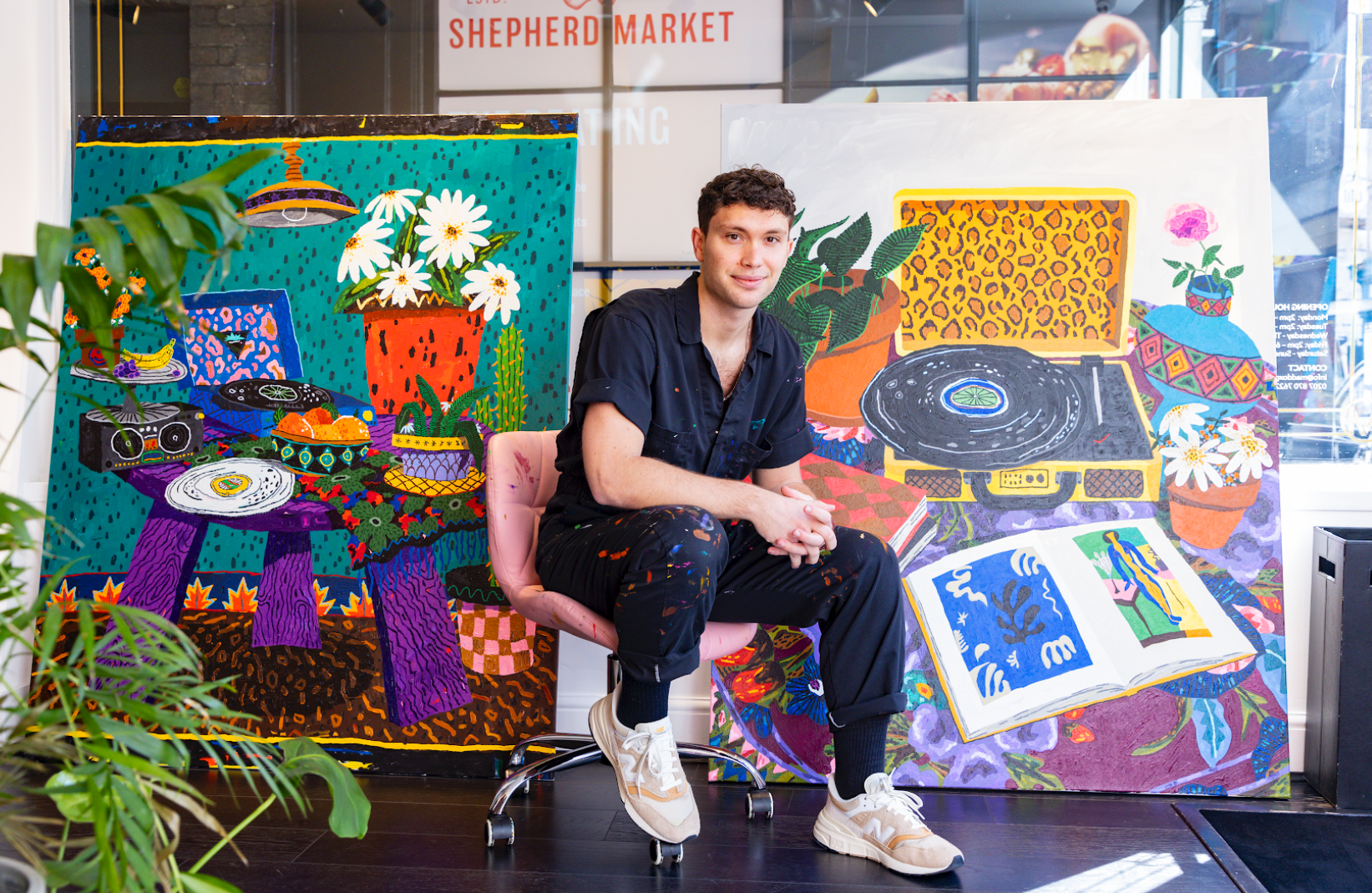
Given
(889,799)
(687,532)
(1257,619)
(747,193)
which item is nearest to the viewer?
(687,532)

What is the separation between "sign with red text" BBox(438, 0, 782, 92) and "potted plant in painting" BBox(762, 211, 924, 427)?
70 cm

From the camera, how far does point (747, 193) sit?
5.77ft

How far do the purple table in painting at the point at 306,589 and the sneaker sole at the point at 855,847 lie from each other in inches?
34.0

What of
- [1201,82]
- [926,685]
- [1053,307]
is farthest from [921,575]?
[1201,82]

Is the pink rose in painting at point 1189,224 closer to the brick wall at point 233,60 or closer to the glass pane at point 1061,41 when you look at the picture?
the glass pane at point 1061,41

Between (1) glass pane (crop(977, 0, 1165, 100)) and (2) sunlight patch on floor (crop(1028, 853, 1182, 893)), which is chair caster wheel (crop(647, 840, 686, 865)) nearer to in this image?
(2) sunlight patch on floor (crop(1028, 853, 1182, 893))

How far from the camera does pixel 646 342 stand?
1727 mm

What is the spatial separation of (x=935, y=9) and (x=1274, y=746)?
77.1 inches

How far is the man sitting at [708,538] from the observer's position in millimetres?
1560

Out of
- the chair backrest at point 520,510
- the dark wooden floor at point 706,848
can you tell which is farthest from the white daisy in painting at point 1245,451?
the chair backrest at point 520,510

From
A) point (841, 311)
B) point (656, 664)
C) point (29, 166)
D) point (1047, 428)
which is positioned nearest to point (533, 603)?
point (656, 664)

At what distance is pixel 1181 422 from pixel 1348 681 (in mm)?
624

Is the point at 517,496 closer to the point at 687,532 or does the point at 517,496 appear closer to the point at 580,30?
the point at 687,532

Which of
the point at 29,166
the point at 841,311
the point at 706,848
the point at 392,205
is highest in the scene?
the point at 29,166
